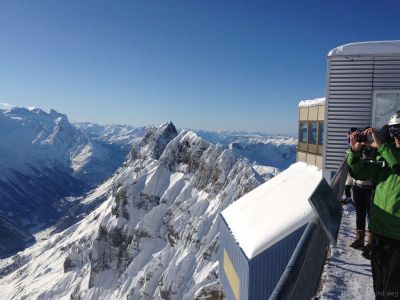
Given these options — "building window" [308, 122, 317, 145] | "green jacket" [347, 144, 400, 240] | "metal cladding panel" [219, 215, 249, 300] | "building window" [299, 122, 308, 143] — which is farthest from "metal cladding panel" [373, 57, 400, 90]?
"green jacket" [347, 144, 400, 240]

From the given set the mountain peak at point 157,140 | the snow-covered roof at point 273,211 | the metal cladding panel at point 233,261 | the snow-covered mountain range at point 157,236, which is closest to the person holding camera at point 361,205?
the snow-covered roof at point 273,211

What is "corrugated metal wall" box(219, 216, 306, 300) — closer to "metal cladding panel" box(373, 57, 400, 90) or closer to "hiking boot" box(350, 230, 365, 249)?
"hiking boot" box(350, 230, 365, 249)

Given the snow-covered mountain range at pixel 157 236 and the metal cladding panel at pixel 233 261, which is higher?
the metal cladding panel at pixel 233 261

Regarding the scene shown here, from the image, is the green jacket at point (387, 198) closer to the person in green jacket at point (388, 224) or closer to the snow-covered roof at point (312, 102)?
the person in green jacket at point (388, 224)

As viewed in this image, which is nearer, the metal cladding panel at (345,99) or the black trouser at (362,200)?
the black trouser at (362,200)

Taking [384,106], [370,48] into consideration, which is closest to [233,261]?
[384,106]

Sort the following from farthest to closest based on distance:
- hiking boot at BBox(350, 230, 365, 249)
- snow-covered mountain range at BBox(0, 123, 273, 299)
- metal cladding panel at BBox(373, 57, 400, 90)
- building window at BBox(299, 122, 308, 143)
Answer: snow-covered mountain range at BBox(0, 123, 273, 299)
building window at BBox(299, 122, 308, 143)
metal cladding panel at BBox(373, 57, 400, 90)
hiking boot at BBox(350, 230, 365, 249)
